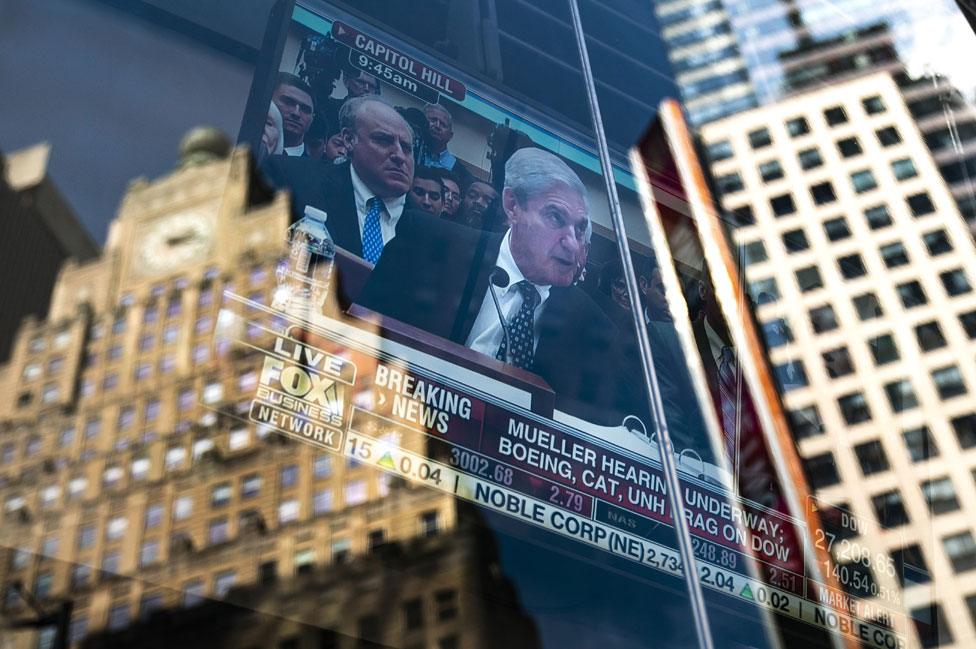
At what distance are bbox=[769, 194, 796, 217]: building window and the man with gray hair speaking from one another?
4.36 metres

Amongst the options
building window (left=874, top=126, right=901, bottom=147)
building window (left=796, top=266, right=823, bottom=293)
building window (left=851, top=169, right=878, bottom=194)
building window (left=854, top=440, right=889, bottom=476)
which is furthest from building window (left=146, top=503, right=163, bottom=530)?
building window (left=874, top=126, right=901, bottom=147)

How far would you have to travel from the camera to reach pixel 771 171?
44.5 feet

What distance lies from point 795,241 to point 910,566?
3765 millimetres

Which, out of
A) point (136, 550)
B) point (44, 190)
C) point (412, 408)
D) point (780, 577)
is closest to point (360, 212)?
point (412, 408)

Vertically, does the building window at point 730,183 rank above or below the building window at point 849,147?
below

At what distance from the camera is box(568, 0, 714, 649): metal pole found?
735 cm

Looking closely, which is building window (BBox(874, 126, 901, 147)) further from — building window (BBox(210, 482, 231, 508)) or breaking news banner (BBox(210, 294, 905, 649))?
building window (BBox(210, 482, 231, 508))

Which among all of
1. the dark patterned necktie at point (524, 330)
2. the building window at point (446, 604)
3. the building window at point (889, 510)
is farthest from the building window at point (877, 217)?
the building window at point (446, 604)

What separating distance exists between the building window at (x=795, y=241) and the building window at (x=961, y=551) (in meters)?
3.87

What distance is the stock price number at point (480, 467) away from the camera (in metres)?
6.58

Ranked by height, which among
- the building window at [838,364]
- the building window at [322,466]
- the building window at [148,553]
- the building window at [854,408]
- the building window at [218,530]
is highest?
the building window at [838,364]

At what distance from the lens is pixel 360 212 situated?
24.0 feet

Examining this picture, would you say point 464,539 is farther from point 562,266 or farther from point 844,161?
point 844,161

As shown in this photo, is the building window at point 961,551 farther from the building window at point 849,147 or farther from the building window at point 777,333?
the building window at point 849,147
